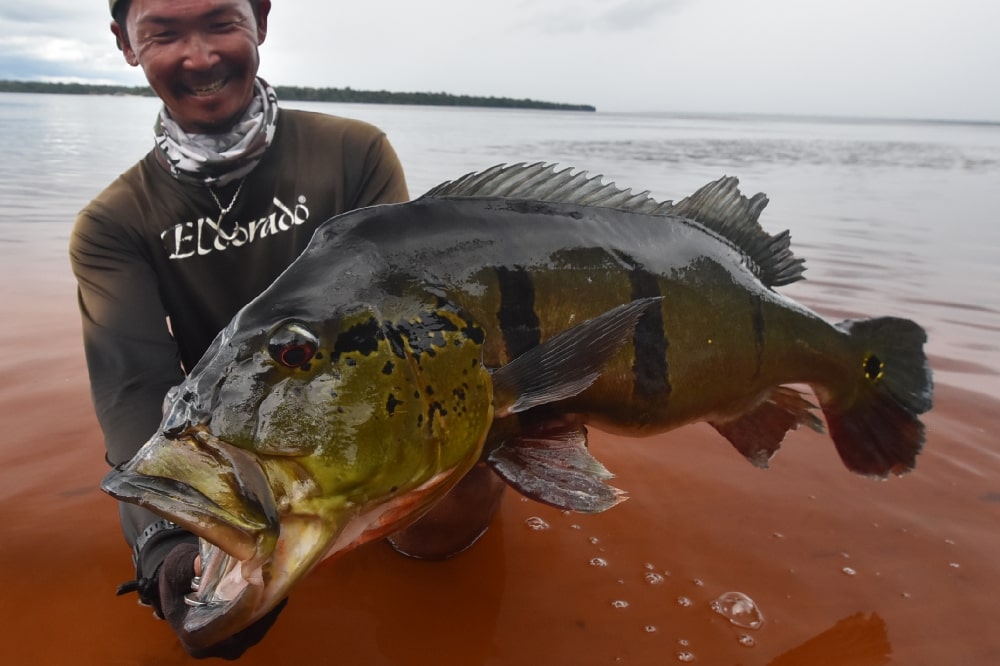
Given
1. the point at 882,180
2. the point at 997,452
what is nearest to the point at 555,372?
the point at 997,452

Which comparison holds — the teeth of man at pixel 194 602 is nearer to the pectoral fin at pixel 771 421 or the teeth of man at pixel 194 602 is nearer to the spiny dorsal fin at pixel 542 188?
the spiny dorsal fin at pixel 542 188

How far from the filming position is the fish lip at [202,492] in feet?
3.91

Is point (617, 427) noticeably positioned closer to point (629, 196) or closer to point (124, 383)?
point (629, 196)

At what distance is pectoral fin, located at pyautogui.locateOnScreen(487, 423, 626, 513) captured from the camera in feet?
5.51

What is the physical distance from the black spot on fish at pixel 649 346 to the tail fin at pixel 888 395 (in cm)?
78

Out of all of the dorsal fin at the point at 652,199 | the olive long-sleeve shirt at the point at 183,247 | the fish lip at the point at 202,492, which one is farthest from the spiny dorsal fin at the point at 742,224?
the fish lip at the point at 202,492

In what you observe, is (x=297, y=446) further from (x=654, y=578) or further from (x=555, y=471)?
(x=654, y=578)

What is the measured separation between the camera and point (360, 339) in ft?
4.81

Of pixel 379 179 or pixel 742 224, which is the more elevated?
pixel 742 224

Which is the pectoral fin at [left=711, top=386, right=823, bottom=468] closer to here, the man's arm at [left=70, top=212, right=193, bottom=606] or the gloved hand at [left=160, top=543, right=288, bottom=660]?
the gloved hand at [left=160, top=543, right=288, bottom=660]

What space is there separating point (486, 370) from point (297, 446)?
502 mm

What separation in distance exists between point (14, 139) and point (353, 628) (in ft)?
90.4

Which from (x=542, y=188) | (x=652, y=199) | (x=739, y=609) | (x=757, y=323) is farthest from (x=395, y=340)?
(x=739, y=609)

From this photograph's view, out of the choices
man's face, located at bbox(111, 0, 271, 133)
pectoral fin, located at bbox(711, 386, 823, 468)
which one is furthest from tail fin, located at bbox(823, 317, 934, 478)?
man's face, located at bbox(111, 0, 271, 133)
